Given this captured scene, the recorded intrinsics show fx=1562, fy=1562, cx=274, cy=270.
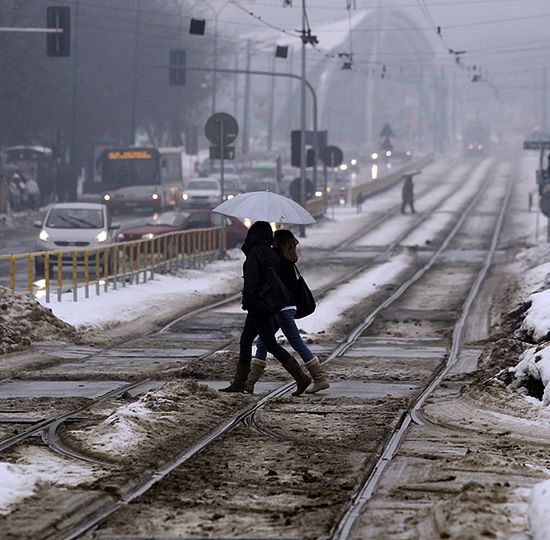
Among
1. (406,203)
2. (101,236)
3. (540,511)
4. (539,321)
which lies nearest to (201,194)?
(406,203)

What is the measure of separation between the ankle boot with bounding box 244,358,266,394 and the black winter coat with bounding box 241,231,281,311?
84cm

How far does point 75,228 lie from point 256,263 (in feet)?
73.3

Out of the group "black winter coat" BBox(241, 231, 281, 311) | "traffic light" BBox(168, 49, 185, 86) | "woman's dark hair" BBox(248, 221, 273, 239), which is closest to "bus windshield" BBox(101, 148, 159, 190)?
"traffic light" BBox(168, 49, 185, 86)

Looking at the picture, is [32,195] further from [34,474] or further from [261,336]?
[34,474]

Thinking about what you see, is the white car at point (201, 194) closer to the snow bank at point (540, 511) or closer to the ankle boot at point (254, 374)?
the ankle boot at point (254, 374)

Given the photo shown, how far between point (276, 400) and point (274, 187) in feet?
168

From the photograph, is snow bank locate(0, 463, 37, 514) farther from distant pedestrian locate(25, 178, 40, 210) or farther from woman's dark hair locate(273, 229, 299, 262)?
distant pedestrian locate(25, 178, 40, 210)

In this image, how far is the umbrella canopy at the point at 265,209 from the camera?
13.4 meters

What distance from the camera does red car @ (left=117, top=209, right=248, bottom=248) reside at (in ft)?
121

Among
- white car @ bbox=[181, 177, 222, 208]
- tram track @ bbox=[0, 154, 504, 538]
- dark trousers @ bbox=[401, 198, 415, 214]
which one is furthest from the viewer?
dark trousers @ bbox=[401, 198, 415, 214]

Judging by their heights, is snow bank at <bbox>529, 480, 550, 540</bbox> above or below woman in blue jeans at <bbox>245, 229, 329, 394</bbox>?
below

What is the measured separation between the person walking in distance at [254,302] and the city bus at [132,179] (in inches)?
1969

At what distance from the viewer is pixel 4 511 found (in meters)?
8.44

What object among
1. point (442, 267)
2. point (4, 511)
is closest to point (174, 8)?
point (442, 267)
